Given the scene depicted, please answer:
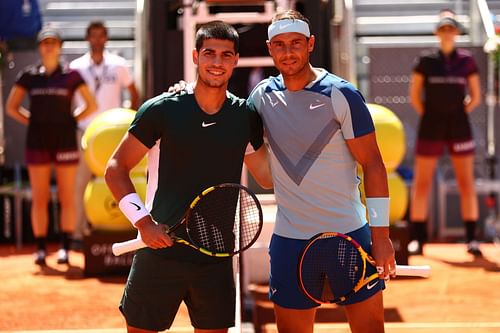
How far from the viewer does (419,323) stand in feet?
19.9

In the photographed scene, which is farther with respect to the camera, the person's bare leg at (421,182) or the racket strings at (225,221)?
the person's bare leg at (421,182)

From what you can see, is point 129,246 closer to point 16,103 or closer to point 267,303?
point 267,303

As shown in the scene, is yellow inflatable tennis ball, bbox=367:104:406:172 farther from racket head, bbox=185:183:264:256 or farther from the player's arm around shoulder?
racket head, bbox=185:183:264:256

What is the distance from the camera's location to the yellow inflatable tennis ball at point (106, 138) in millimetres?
7637

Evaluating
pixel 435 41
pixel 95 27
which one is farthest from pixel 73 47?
pixel 435 41

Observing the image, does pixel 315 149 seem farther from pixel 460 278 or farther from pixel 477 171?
pixel 477 171

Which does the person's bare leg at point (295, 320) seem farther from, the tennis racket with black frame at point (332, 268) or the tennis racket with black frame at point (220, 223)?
the tennis racket with black frame at point (220, 223)

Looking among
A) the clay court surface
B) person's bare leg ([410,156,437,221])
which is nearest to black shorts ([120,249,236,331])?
the clay court surface

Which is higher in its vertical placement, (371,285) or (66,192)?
(371,285)

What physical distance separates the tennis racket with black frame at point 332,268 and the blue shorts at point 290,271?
0.10m

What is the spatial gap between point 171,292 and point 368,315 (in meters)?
0.76

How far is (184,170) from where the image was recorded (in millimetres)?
3750

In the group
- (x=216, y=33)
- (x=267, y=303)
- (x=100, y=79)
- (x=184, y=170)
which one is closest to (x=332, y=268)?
(x=184, y=170)

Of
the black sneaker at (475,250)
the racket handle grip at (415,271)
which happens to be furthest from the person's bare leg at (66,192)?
the racket handle grip at (415,271)
